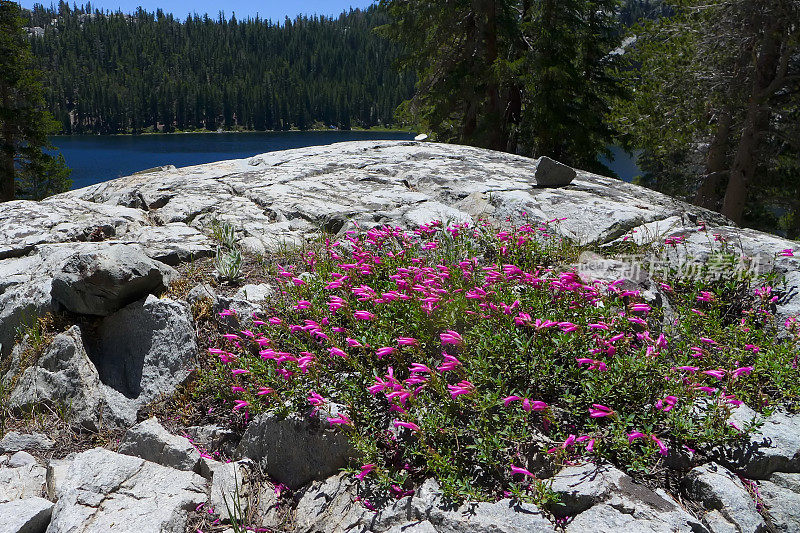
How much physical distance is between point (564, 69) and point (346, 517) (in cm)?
1783

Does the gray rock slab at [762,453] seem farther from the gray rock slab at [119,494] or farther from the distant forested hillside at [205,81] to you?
the distant forested hillside at [205,81]

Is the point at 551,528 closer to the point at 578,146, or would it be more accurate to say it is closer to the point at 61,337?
the point at 61,337

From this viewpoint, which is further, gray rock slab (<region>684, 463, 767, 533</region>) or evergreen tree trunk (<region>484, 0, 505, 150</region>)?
evergreen tree trunk (<region>484, 0, 505, 150</region>)

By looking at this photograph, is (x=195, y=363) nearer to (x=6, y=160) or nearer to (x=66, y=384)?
(x=66, y=384)

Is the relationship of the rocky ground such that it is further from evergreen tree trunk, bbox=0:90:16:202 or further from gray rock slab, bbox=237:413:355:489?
evergreen tree trunk, bbox=0:90:16:202

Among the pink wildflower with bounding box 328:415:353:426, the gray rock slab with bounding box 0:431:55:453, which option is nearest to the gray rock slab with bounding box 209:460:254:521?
the pink wildflower with bounding box 328:415:353:426

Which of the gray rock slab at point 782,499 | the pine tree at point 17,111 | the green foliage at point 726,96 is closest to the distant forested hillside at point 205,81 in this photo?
the pine tree at point 17,111

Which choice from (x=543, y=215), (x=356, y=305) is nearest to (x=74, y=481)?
(x=356, y=305)

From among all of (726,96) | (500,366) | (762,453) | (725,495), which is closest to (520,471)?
(500,366)

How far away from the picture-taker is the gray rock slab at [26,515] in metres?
2.98

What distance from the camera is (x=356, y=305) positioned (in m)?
4.44

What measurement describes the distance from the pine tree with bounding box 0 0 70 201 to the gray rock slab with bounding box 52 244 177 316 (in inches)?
887

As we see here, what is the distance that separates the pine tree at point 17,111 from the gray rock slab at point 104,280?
22530 mm

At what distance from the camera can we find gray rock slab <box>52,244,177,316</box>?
448 centimetres
